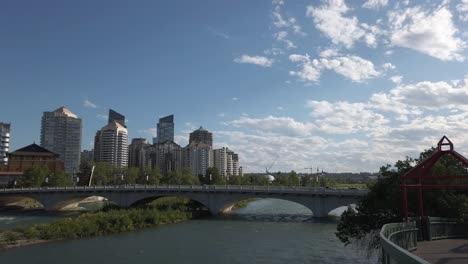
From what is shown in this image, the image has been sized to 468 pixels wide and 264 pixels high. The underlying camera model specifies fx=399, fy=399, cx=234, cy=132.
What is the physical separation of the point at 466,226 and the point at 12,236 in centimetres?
4345

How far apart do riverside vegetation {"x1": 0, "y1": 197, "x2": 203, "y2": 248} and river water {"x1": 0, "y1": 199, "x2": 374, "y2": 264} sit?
2372 millimetres

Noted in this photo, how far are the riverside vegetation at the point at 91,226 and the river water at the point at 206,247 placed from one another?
2372mm

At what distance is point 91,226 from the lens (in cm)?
5194

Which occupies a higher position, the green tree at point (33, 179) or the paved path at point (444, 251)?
the green tree at point (33, 179)

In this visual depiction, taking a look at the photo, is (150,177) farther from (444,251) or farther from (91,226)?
(444,251)

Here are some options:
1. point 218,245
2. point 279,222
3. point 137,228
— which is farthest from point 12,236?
point 279,222

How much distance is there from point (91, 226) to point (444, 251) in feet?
148

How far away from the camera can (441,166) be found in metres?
29.3

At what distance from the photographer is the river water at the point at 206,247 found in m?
36.5

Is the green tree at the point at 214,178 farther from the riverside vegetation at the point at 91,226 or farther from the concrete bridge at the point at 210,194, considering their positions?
the riverside vegetation at the point at 91,226

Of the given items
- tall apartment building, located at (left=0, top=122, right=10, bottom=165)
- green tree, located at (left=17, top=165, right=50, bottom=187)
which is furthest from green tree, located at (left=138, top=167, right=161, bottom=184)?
tall apartment building, located at (left=0, top=122, right=10, bottom=165)

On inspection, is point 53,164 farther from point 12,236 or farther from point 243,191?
point 12,236

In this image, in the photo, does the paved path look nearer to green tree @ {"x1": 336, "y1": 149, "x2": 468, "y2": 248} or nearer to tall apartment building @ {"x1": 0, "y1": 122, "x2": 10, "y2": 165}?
green tree @ {"x1": 336, "y1": 149, "x2": 468, "y2": 248}

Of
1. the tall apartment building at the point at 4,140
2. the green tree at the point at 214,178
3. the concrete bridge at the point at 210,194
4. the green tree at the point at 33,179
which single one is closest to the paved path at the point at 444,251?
the concrete bridge at the point at 210,194
